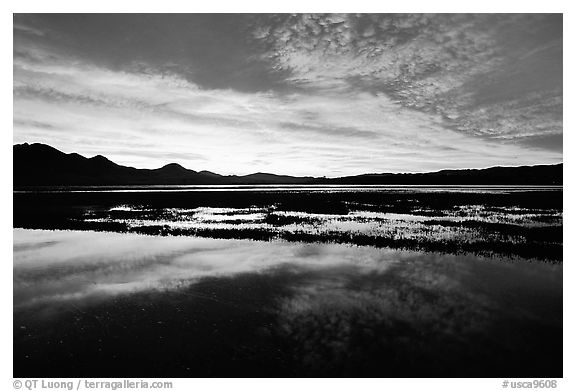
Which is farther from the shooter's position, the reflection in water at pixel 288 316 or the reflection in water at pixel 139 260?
the reflection in water at pixel 139 260

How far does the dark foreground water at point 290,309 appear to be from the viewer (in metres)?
7.75

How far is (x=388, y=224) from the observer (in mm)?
28047

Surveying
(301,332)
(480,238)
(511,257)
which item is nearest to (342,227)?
(480,238)

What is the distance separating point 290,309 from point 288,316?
1.51ft

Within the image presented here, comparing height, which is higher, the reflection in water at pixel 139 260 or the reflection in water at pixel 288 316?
the reflection in water at pixel 139 260

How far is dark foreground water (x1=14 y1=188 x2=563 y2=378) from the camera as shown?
775 cm

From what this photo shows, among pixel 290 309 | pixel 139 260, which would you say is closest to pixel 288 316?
pixel 290 309

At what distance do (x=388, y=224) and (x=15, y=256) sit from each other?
24.3 m

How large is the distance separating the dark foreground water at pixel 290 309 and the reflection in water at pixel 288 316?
0.13 ft

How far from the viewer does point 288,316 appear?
9859mm

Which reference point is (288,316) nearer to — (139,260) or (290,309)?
(290,309)

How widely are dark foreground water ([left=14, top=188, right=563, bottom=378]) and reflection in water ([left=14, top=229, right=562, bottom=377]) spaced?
4 centimetres

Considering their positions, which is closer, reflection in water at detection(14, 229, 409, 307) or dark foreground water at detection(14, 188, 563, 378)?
dark foreground water at detection(14, 188, 563, 378)
